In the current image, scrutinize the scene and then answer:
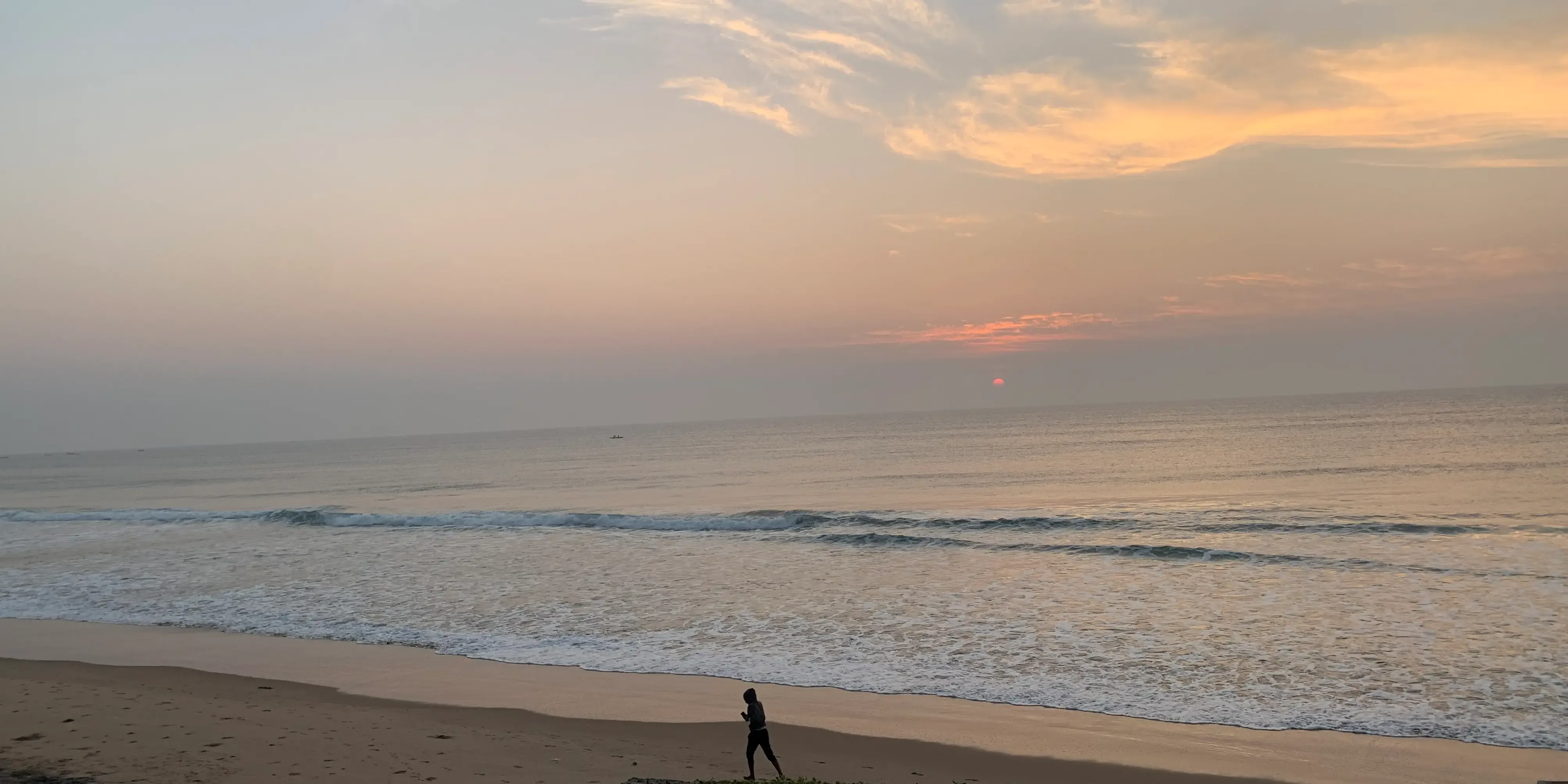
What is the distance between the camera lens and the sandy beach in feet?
37.7

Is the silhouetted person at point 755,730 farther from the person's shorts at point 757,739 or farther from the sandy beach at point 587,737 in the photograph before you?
the sandy beach at point 587,737

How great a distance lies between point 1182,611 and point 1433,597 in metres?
5.86

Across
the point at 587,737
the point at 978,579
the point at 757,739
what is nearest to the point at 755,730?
the point at 757,739

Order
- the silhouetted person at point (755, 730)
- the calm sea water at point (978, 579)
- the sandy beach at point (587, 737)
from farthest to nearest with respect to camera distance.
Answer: the calm sea water at point (978, 579) < the sandy beach at point (587, 737) < the silhouetted person at point (755, 730)

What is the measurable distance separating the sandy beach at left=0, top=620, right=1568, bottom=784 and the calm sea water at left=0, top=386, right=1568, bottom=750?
963 mm

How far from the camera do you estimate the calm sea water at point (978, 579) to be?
1560 cm

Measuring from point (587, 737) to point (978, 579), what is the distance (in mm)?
14525

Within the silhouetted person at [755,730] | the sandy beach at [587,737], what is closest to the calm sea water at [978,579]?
the sandy beach at [587,737]

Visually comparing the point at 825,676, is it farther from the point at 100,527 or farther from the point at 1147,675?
the point at 100,527

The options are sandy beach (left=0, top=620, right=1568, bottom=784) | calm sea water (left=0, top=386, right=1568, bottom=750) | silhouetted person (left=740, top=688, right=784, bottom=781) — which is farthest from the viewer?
calm sea water (left=0, top=386, right=1568, bottom=750)

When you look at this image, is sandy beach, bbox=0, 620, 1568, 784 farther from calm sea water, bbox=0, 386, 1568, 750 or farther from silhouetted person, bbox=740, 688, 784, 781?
calm sea water, bbox=0, 386, 1568, 750

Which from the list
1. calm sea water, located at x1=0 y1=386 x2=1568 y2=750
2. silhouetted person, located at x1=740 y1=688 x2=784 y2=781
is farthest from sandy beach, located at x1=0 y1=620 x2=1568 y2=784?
calm sea water, located at x1=0 y1=386 x2=1568 y2=750

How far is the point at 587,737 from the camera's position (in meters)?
13.3

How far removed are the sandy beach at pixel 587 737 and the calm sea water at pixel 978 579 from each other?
96 centimetres
